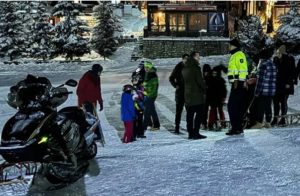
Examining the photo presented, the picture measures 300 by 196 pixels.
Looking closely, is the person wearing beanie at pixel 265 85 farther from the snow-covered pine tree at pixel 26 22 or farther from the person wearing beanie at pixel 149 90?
the snow-covered pine tree at pixel 26 22

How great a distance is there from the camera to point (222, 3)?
48.7 meters

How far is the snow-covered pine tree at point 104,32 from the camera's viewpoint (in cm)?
4959

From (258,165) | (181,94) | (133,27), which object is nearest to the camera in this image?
(258,165)

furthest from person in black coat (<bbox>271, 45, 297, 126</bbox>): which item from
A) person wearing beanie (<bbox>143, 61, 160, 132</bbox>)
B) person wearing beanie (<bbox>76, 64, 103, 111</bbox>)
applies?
person wearing beanie (<bbox>76, 64, 103, 111</bbox>)

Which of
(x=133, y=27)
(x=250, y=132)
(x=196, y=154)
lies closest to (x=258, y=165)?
(x=196, y=154)

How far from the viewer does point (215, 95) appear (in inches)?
455

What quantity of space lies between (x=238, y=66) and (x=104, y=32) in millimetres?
42430

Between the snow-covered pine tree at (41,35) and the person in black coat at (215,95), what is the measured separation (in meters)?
36.0

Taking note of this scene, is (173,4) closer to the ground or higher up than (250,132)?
higher up

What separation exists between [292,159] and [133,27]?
63.8 metres

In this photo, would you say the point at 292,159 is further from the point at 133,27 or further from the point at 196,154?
the point at 133,27

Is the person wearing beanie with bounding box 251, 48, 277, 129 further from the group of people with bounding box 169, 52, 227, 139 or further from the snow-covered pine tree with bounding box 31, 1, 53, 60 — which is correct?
the snow-covered pine tree with bounding box 31, 1, 53, 60

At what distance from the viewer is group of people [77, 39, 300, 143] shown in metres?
8.68

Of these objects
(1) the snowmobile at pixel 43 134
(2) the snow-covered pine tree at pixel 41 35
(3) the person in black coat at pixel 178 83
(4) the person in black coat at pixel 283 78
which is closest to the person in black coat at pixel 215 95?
(3) the person in black coat at pixel 178 83
